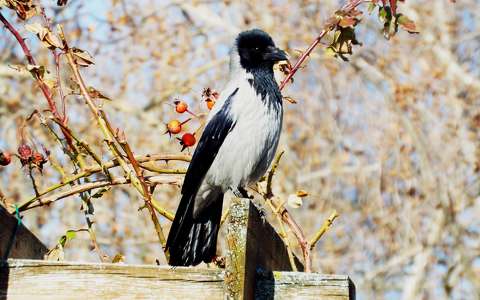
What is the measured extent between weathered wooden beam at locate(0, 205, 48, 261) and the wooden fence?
10cm

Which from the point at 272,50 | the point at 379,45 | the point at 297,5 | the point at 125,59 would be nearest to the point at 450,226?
the point at 379,45

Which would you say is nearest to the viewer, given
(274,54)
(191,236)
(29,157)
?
(29,157)

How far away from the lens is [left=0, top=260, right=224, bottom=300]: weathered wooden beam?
1.96m

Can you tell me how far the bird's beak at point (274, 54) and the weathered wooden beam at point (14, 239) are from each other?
1.80 metres

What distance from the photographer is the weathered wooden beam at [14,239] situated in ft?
7.04

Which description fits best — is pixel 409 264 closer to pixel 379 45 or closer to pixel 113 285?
pixel 379 45

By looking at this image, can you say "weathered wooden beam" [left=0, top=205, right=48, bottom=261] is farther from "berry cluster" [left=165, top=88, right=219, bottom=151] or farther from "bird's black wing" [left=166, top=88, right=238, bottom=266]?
"berry cluster" [left=165, top=88, right=219, bottom=151]

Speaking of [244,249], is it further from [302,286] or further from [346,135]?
[346,135]

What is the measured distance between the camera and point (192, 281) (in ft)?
6.46

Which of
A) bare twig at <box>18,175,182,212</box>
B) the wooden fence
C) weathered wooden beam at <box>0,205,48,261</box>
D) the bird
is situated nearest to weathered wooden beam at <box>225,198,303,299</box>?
the wooden fence

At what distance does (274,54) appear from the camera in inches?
158

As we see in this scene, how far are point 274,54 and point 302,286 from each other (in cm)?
213

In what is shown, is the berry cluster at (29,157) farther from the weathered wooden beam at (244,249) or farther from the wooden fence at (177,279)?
the weathered wooden beam at (244,249)

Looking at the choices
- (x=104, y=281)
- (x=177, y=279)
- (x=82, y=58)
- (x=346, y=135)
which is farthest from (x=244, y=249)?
(x=346, y=135)
